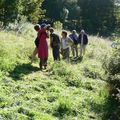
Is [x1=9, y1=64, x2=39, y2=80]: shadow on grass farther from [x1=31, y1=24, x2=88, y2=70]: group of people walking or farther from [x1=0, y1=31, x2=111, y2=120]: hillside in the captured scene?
[x1=31, y1=24, x2=88, y2=70]: group of people walking

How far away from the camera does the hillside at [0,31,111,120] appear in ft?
37.9

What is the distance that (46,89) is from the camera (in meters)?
13.7

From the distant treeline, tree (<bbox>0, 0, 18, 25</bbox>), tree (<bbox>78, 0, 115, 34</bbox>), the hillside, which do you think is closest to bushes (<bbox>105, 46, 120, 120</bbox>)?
the hillside

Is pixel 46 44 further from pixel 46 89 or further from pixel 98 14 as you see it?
pixel 98 14

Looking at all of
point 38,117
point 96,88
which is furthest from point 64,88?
point 38,117

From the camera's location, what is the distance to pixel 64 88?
14.4m

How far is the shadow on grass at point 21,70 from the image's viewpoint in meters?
14.1

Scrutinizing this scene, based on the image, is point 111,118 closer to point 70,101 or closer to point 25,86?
point 70,101

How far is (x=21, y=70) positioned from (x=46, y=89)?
5.64ft

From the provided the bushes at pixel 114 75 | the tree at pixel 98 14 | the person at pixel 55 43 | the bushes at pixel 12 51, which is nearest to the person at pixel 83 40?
the bushes at pixel 12 51

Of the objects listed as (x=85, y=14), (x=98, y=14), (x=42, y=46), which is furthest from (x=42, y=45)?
(x=98, y=14)

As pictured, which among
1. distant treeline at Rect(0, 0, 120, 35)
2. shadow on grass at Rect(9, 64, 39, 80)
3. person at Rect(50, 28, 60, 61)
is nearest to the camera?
shadow on grass at Rect(9, 64, 39, 80)

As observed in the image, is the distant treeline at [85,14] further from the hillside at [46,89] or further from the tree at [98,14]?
the hillside at [46,89]

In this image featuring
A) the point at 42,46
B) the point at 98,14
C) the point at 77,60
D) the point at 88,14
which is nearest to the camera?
the point at 42,46
